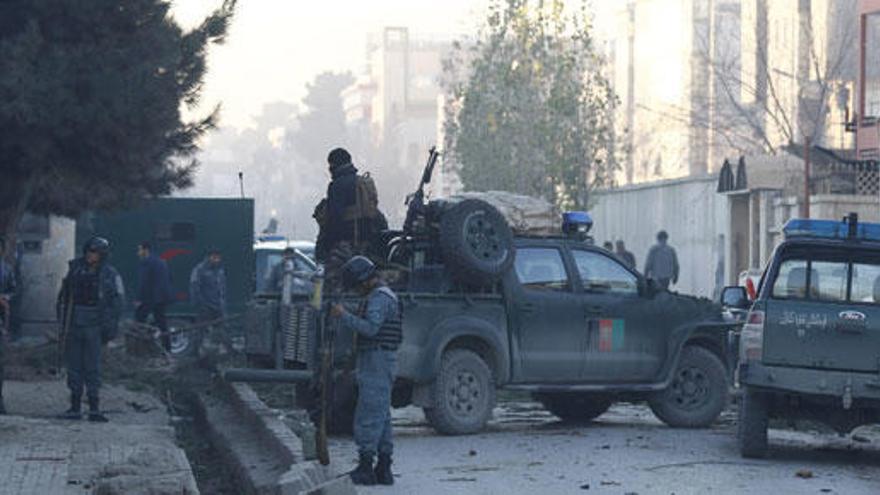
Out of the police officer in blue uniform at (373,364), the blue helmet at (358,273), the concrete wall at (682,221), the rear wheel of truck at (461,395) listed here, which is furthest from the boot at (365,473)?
the concrete wall at (682,221)

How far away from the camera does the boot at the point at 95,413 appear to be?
18.9m

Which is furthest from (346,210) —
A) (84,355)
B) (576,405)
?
(576,405)

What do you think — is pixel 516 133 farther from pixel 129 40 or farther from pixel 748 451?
pixel 748 451

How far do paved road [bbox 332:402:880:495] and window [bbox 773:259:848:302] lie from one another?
52.5 inches

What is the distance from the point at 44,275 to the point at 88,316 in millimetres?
13064

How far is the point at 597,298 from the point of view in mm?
→ 18312

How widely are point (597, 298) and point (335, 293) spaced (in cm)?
265

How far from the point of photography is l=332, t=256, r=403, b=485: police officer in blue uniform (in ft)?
44.0

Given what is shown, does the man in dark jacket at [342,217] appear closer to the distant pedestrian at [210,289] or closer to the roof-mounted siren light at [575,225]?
the roof-mounted siren light at [575,225]

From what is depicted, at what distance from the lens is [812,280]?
613 inches

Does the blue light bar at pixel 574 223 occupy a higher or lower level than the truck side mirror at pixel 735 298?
higher

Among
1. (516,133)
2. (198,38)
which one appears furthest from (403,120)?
(198,38)

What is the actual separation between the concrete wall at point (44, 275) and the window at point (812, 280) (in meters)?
17.8

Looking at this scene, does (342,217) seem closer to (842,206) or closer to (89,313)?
(89,313)
